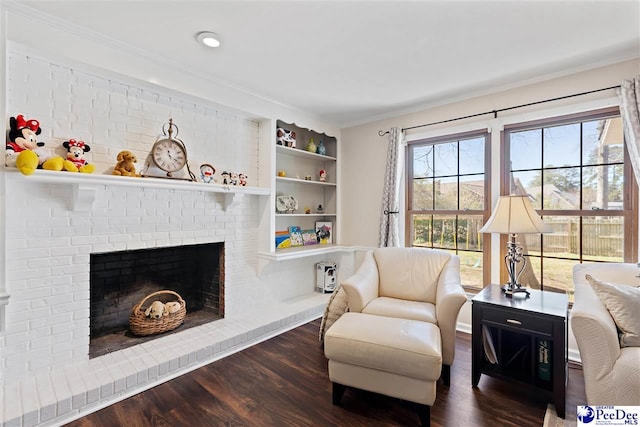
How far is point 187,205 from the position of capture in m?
2.75

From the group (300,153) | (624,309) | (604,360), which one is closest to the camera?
(604,360)

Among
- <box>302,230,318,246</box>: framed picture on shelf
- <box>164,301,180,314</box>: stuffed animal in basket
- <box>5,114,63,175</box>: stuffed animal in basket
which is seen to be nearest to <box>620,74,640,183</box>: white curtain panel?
<box>302,230,318,246</box>: framed picture on shelf

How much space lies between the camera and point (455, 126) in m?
3.10

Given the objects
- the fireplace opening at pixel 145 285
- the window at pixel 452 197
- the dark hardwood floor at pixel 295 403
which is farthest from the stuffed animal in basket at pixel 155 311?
the window at pixel 452 197

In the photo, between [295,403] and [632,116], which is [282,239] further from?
[632,116]

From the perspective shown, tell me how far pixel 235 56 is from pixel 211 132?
2.79 feet

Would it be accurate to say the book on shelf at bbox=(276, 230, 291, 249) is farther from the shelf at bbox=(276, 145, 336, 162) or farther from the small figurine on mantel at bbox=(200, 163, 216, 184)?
the small figurine on mantel at bbox=(200, 163, 216, 184)

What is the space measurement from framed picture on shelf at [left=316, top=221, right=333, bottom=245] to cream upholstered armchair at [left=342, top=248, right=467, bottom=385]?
1.21 metres

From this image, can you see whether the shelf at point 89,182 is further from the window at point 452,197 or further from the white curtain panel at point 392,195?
the window at point 452,197

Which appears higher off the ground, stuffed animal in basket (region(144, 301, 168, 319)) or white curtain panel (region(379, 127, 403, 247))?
white curtain panel (region(379, 127, 403, 247))

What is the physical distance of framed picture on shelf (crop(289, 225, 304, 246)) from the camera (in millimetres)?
3710

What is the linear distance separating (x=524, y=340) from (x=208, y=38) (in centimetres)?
294

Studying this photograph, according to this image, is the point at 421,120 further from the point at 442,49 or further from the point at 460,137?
the point at 442,49

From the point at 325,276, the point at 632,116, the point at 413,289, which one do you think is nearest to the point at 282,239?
the point at 325,276
